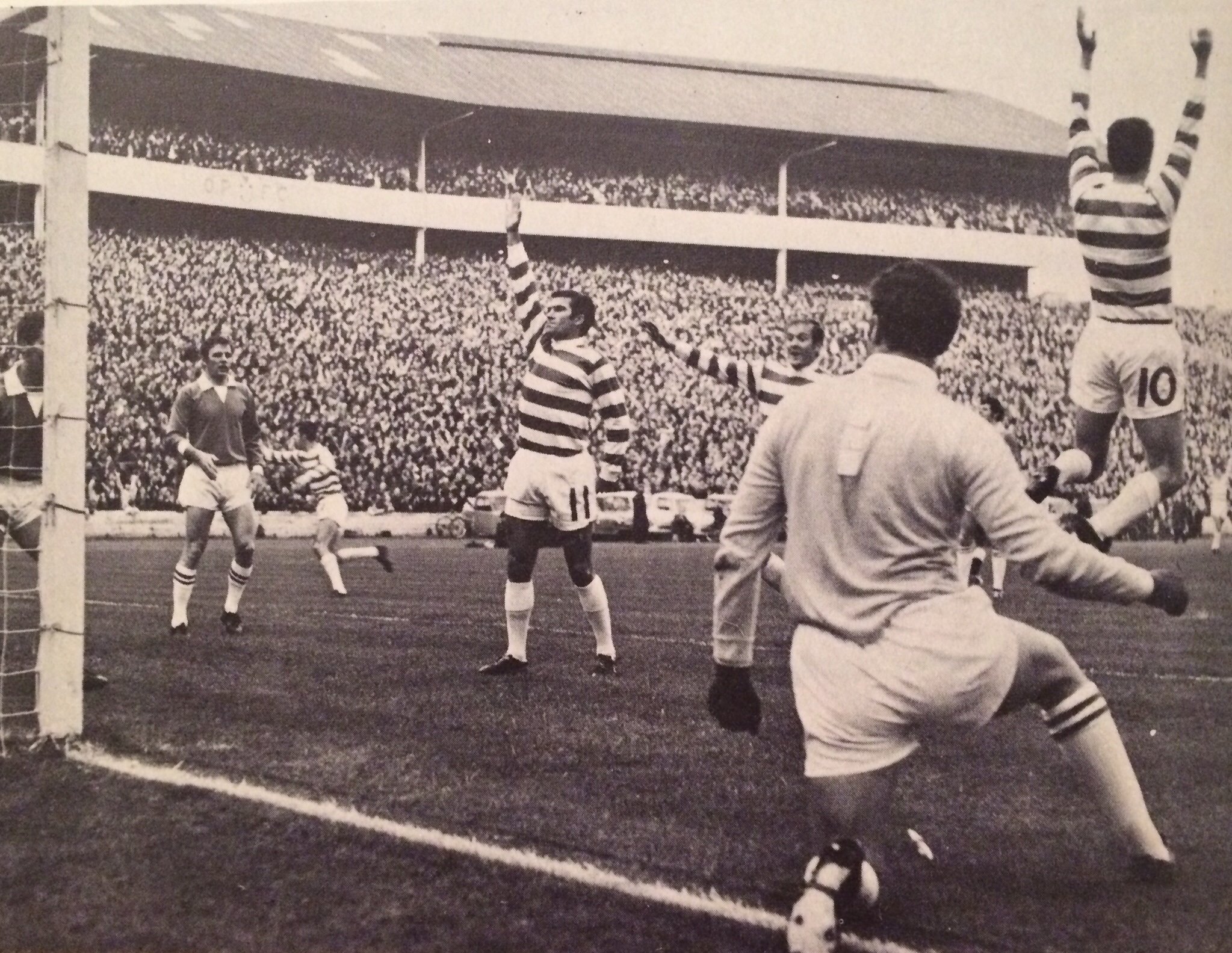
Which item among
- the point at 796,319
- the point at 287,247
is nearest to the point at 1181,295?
the point at 796,319

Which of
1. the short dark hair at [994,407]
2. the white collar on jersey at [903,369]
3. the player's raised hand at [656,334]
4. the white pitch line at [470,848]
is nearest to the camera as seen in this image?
the white collar on jersey at [903,369]

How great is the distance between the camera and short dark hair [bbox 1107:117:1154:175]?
11.8ft

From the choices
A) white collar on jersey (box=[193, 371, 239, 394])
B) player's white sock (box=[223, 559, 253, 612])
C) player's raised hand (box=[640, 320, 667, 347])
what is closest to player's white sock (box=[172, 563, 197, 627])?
player's white sock (box=[223, 559, 253, 612])

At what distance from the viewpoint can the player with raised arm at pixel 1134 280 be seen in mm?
3564

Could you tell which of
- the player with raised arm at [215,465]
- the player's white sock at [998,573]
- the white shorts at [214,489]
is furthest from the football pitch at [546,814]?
the player's white sock at [998,573]

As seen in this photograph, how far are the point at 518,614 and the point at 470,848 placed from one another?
192 centimetres

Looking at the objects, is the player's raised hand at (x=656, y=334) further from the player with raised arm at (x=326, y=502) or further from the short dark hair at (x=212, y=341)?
the player with raised arm at (x=326, y=502)

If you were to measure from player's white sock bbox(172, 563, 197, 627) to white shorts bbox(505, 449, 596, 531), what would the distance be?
175cm

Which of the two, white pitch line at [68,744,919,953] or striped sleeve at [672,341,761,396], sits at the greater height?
striped sleeve at [672,341,761,396]

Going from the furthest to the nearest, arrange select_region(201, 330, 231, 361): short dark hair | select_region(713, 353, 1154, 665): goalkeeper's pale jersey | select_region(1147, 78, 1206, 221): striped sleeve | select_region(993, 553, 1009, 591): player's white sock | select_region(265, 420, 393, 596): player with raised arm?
1. select_region(265, 420, 393, 596): player with raised arm
2. select_region(993, 553, 1009, 591): player's white sock
3. select_region(201, 330, 231, 361): short dark hair
4. select_region(1147, 78, 1206, 221): striped sleeve
5. select_region(713, 353, 1154, 665): goalkeeper's pale jersey

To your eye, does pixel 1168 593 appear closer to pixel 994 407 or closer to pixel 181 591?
pixel 994 407

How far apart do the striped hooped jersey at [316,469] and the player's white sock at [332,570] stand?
0.35 meters

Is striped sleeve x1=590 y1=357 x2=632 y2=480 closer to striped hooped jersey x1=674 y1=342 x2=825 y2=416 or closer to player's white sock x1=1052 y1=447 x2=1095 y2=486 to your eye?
striped hooped jersey x1=674 y1=342 x2=825 y2=416

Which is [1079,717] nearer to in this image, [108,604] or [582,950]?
[582,950]
